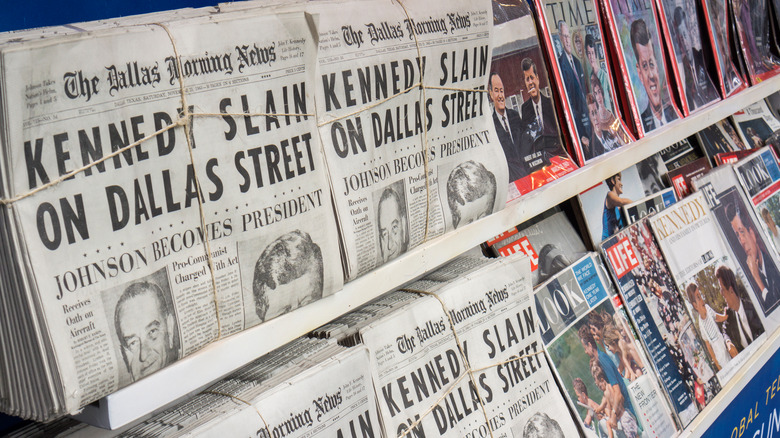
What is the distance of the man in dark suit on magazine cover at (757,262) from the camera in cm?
195

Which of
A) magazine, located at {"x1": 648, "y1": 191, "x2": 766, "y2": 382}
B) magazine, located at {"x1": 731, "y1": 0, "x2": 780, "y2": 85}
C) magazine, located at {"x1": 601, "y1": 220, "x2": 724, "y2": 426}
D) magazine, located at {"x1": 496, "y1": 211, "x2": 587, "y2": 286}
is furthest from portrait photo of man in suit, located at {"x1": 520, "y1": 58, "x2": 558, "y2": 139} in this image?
magazine, located at {"x1": 731, "y1": 0, "x2": 780, "y2": 85}

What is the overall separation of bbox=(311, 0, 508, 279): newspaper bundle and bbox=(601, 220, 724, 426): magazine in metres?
0.63

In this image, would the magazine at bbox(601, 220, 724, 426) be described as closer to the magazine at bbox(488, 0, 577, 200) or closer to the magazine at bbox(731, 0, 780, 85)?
the magazine at bbox(488, 0, 577, 200)

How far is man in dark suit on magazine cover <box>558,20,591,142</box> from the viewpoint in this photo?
1449 millimetres

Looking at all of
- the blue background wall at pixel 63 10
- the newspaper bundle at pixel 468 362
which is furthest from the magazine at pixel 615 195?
the blue background wall at pixel 63 10

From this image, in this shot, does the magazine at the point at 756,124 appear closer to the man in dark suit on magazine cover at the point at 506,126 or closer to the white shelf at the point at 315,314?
the white shelf at the point at 315,314

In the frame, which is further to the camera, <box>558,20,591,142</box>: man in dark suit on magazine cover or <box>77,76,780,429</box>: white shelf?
<box>558,20,591,142</box>: man in dark suit on magazine cover

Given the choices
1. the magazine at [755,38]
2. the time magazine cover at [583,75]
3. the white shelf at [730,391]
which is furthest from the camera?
the magazine at [755,38]

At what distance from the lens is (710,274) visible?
1830 millimetres

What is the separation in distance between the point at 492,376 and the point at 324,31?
0.58m

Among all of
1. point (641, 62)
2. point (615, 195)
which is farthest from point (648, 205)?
point (641, 62)

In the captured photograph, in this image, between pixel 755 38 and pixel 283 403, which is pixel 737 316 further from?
pixel 283 403

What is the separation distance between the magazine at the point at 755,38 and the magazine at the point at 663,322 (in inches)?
28.7

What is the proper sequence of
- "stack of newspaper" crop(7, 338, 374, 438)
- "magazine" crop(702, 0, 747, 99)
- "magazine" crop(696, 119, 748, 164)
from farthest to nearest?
"magazine" crop(696, 119, 748, 164), "magazine" crop(702, 0, 747, 99), "stack of newspaper" crop(7, 338, 374, 438)
